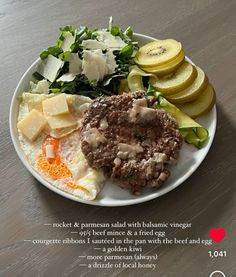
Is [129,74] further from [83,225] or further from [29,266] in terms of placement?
[29,266]

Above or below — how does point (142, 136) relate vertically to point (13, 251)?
Answer: above

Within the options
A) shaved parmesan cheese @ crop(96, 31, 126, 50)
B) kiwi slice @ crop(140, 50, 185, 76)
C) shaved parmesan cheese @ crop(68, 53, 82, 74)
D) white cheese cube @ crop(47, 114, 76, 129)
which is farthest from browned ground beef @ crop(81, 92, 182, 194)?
shaved parmesan cheese @ crop(96, 31, 126, 50)

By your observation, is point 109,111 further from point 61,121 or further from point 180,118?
point 180,118

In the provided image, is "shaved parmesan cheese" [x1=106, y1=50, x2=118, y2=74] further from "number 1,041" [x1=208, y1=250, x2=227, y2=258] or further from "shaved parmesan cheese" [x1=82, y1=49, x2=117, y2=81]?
"number 1,041" [x1=208, y1=250, x2=227, y2=258]

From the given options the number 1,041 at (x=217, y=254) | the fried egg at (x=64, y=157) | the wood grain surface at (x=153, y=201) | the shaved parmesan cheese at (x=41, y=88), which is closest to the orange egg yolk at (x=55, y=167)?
the fried egg at (x=64, y=157)

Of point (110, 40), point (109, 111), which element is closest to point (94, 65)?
point (110, 40)

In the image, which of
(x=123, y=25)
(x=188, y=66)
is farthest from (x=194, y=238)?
(x=123, y=25)
